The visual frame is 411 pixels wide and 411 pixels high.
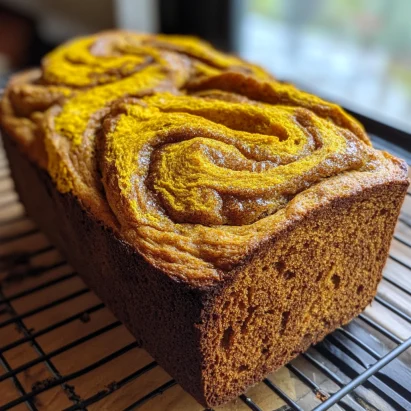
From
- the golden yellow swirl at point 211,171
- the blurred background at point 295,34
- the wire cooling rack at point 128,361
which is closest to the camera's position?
the golden yellow swirl at point 211,171

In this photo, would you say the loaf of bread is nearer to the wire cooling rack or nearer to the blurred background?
the wire cooling rack

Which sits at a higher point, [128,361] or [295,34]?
[295,34]

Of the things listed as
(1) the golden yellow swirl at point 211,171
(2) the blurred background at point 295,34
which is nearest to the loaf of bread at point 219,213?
(1) the golden yellow swirl at point 211,171

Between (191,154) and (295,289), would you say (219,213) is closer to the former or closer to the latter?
(191,154)

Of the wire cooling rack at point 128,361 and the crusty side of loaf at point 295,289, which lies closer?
the crusty side of loaf at point 295,289

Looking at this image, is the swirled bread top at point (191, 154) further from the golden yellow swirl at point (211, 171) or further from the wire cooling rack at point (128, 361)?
the wire cooling rack at point (128, 361)

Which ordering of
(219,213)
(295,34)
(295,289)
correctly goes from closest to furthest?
(219,213)
(295,289)
(295,34)

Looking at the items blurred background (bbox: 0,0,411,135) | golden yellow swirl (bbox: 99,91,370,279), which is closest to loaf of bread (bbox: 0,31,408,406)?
golden yellow swirl (bbox: 99,91,370,279)

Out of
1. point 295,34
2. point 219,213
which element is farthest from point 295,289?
point 295,34
